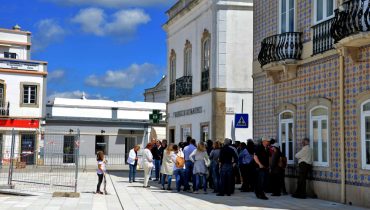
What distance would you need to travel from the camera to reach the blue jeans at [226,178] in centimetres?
1700

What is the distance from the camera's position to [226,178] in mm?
17016

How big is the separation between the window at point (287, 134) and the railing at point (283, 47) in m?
1.85

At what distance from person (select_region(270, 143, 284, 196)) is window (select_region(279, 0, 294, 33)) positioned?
154 inches

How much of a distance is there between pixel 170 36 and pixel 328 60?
17748 millimetres

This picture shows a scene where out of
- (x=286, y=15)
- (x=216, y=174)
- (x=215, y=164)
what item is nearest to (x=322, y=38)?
(x=286, y=15)

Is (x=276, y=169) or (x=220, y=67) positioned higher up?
(x=220, y=67)

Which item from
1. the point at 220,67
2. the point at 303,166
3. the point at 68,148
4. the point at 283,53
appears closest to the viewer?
the point at 303,166

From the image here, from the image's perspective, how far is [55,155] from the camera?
20234mm

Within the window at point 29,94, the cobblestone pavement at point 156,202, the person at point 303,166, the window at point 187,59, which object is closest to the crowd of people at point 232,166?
the person at point 303,166

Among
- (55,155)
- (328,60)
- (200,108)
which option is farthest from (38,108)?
(328,60)

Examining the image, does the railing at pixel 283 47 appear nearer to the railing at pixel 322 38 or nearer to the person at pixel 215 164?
the railing at pixel 322 38

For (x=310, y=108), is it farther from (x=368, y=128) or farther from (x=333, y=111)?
(x=368, y=128)

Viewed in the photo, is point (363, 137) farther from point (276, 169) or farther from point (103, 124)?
point (103, 124)

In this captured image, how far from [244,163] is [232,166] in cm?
91
